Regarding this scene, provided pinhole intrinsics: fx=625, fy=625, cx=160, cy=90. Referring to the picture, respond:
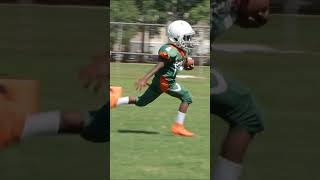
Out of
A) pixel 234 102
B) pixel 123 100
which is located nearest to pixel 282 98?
pixel 234 102

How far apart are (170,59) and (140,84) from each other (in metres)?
0.19

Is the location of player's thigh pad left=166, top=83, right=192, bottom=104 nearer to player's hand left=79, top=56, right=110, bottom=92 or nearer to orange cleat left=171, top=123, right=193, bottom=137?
orange cleat left=171, top=123, right=193, bottom=137

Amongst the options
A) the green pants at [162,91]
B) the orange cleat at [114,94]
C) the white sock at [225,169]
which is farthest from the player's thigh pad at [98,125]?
the white sock at [225,169]

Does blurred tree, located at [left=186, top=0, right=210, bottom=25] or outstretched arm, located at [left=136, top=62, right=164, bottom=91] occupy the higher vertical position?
blurred tree, located at [left=186, top=0, right=210, bottom=25]

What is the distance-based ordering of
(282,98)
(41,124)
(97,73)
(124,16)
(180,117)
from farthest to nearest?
(282,98) < (41,124) < (97,73) < (180,117) < (124,16)

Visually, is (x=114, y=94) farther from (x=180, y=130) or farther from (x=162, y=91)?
(x=180, y=130)

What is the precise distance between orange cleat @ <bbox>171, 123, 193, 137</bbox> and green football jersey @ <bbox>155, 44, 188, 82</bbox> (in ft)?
0.74

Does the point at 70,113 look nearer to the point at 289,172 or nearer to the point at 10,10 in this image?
the point at 10,10

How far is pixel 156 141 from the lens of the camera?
2990 millimetres

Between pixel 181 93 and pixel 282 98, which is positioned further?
pixel 282 98

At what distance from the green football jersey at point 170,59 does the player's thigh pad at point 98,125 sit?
0.34m

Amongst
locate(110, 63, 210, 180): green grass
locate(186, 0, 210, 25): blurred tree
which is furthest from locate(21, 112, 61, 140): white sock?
locate(186, 0, 210, 25): blurred tree

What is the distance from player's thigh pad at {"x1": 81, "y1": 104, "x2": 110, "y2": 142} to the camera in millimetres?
3160

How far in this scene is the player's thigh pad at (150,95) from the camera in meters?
3.00
